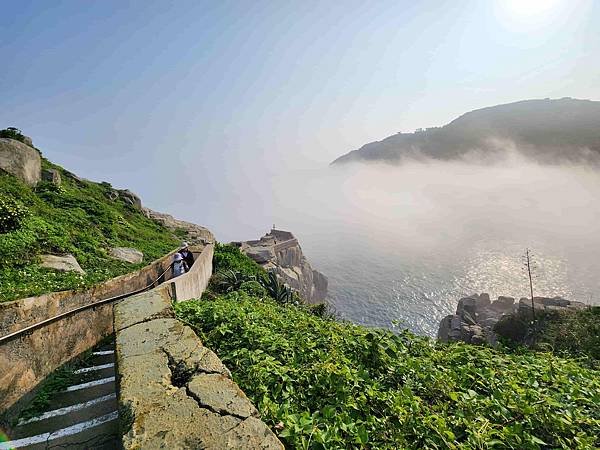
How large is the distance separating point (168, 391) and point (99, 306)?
157 inches

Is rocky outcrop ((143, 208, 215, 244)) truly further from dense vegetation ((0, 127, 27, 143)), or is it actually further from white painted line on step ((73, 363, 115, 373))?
white painted line on step ((73, 363, 115, 373))

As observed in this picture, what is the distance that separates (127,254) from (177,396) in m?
11.5

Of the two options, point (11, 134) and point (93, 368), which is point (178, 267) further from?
point (11, 134)

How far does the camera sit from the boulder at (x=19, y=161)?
14.7 m

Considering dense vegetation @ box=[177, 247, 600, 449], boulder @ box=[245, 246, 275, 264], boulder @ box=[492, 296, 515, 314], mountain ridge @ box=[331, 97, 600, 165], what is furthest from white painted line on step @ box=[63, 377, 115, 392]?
mountain ridge @ box=[331, 97, 600, 165]

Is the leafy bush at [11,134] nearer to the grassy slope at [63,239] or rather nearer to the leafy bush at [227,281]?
the grassy slope at [63,239]

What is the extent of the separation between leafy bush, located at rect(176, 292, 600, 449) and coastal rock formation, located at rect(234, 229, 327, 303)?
96.4 feet

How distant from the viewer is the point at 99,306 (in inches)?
227

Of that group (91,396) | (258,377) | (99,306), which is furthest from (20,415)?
(258,377)

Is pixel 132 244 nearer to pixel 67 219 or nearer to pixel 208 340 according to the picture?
pixel 67 219

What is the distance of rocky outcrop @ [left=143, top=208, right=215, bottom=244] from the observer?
2481 cm

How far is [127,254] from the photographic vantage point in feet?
40.9

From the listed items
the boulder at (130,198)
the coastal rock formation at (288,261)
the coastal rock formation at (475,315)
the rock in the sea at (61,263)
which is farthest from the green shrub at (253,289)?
the coastal rock formation at (475,315)

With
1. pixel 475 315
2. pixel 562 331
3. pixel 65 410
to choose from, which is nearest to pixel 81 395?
pixel 65 410
